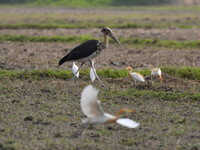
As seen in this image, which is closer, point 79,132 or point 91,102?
point 91,102

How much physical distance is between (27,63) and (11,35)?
5.35 m

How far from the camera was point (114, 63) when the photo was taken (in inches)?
443

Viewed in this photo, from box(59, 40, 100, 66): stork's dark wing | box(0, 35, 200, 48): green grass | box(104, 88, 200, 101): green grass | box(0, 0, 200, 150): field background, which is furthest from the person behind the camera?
box(0, 35, 200, 48): green grass

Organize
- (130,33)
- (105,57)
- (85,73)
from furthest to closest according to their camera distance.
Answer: (130,33) → (105,57) → (85,73)

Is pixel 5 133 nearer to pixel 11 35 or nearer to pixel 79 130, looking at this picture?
pixel 79 130

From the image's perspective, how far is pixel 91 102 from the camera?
533cm

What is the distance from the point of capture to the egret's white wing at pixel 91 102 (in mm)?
5246

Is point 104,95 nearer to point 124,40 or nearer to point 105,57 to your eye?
point 105,57

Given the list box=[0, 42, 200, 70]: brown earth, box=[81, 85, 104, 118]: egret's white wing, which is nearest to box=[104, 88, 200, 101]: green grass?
box=[0, 42, 200, 70]: brown earth

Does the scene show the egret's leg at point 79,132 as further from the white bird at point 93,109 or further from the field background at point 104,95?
the white bird at point 93,109

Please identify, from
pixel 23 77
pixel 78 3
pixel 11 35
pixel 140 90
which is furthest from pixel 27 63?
pixel 78 3

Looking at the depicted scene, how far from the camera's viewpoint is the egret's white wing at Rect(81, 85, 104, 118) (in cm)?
525

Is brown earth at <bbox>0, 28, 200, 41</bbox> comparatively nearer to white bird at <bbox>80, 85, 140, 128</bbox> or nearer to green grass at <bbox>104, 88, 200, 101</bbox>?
green grass at <bbox>104, 88, 200, 101</bbox>

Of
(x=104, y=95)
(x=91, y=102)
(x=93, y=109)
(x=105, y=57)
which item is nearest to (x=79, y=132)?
(x=93, y=109)
